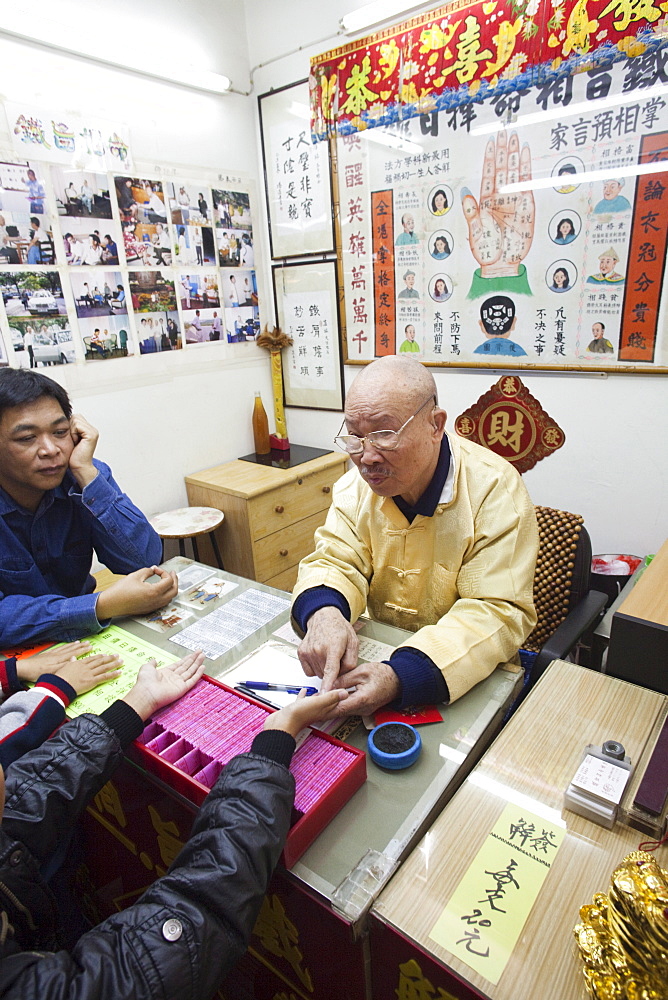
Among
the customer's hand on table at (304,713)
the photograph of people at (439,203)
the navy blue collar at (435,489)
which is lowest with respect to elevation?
the customer's hand on table at (304,713)

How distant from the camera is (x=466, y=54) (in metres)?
2.50

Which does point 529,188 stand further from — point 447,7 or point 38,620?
point 38,620

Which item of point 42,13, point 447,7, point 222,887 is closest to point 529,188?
point 447,7

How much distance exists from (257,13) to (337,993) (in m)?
4.26

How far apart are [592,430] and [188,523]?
6.76 ft

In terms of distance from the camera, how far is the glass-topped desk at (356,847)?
2.62 ft

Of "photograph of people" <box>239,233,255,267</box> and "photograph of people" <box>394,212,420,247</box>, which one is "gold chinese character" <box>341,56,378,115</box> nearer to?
"photograph of people" <box>394,212,420,247</box>

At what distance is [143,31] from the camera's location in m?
2.75

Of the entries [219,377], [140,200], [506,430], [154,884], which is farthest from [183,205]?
[154,884]

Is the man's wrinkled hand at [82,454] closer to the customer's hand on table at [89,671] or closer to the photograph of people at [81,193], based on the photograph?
the customer's hand on table at [89,671]

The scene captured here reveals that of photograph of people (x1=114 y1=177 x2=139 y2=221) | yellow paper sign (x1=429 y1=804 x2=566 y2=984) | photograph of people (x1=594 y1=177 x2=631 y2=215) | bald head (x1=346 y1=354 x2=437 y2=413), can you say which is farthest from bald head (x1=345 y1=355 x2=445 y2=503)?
photograph of people (x1=114 y1=177 x2=139 y2=221)

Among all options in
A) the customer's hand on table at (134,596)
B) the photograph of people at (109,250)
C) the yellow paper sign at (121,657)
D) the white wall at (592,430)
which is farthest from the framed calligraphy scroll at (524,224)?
the yellow paper sign at (121,657)

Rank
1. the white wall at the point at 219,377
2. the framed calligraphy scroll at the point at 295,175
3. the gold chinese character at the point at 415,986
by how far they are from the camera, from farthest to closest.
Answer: the framed calligraphy scroll at the point at 295,175 < the white wall at the point at 219,377 < the gold chinese character at the point at 415,986

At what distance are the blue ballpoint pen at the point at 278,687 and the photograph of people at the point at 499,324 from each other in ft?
6.98
